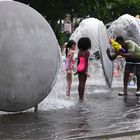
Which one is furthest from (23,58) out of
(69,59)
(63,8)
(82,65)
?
(63,8)

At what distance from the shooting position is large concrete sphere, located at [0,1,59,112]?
788 centimetres

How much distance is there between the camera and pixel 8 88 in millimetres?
7918

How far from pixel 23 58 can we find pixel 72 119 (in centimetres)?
130

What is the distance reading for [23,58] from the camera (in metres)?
7.94

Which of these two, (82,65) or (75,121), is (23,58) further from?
(82,65)

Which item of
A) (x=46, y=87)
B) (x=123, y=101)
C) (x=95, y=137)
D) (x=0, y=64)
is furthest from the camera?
(x=123, y=101)

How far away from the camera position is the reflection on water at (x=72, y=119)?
711cm

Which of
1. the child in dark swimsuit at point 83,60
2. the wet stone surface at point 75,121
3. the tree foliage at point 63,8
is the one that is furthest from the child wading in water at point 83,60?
the tree foliage at point 63,8

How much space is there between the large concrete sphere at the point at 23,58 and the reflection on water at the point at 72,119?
0.39 meters

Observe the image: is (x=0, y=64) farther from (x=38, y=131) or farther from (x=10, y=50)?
(x=38, y=131)

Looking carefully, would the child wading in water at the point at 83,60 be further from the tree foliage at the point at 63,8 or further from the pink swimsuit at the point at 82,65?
the tree foliage at the point at 63,8

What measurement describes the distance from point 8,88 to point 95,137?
1.78 m

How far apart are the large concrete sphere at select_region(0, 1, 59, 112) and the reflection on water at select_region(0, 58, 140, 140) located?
0.39 metres

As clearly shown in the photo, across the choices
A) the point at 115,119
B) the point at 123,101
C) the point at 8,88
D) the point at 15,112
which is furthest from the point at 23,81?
the point at 123,101
